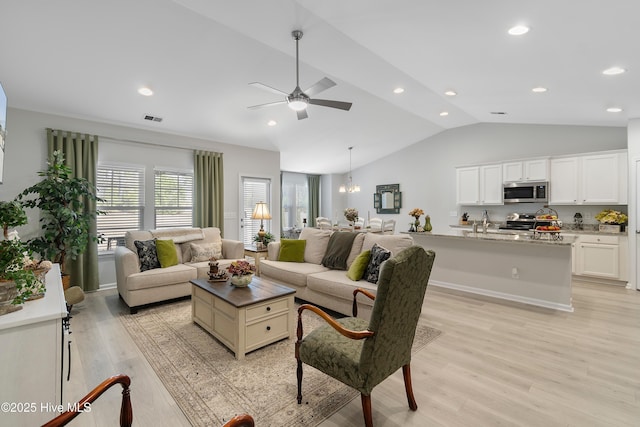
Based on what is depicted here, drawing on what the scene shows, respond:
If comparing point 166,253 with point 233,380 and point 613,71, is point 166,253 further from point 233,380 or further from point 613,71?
point 613,71

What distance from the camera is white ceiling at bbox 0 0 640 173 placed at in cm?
248

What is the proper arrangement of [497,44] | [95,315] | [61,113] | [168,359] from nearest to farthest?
1. [168,359]
2. [497,44]
3. [95,315]
4. [61,113]

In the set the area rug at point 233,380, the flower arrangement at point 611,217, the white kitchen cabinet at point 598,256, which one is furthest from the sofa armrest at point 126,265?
the flower arrangement at point 611,217

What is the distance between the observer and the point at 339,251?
3.98m

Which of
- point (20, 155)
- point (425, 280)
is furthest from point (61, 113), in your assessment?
point (425, 280)

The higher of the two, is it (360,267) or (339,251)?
(339,251)

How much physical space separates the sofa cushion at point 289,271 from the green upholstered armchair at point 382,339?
1850mm

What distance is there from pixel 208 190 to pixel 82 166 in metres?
1.93

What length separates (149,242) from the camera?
13.8 feet

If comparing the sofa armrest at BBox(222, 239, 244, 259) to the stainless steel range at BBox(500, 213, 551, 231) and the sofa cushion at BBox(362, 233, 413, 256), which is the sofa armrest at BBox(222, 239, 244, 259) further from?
the stainless steel range at BBox(500, 213, 551, 231)

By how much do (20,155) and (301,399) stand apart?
16.1 ft

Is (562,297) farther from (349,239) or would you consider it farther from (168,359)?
(168,359)

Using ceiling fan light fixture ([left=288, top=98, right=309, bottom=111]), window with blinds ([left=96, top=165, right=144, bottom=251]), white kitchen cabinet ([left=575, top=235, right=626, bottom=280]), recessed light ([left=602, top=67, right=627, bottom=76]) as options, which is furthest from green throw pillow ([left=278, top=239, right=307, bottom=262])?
white kitchen cabinet ([left=575, top=235, right=626, bottom=280])

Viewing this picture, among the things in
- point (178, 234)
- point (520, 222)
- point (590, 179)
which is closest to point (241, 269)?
point (178, 234)
